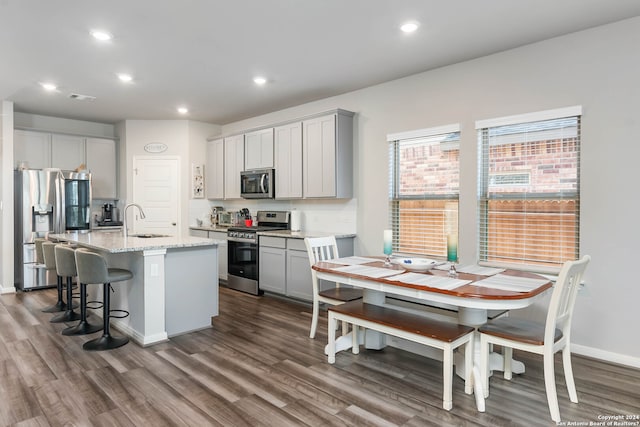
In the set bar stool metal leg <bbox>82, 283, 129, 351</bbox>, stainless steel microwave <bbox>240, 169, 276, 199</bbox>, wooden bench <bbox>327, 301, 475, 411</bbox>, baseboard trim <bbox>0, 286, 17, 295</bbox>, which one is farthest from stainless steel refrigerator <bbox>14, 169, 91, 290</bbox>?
wooden bench <bbox>327, 301, 475, 411</bbox>

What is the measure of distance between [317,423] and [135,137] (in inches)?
239

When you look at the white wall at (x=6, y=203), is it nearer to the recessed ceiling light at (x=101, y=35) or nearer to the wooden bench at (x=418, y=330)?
the recessed ceiling light at (x=101, y=35)

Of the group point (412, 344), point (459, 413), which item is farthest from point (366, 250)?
point (459, 413)

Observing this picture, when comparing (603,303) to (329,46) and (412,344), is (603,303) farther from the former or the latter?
(329,46)

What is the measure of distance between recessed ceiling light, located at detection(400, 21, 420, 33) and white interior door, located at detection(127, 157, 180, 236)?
15.9 ft

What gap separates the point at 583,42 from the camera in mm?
3346

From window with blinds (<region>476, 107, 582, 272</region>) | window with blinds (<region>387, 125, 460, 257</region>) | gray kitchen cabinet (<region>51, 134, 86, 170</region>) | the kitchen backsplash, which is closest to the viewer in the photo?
window with blinds (<region>476, 107, 582, 272</region>)

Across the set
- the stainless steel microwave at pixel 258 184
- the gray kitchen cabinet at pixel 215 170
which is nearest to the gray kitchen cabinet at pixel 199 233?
the gray kitchen cabinet at pixel 215 170

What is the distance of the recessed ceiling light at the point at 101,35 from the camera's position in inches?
134

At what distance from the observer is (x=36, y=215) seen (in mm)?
5859

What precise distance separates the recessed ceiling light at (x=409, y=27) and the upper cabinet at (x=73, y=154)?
5.75 m

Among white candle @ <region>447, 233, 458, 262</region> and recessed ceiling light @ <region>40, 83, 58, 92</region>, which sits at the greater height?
recessed ceiling light @ <region>40, 83, 58, 92</region>

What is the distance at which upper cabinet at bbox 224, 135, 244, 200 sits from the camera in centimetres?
636

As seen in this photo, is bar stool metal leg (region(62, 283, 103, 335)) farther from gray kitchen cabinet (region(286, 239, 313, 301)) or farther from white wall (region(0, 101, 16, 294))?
white wall (region(0, 101, 16, 294))
